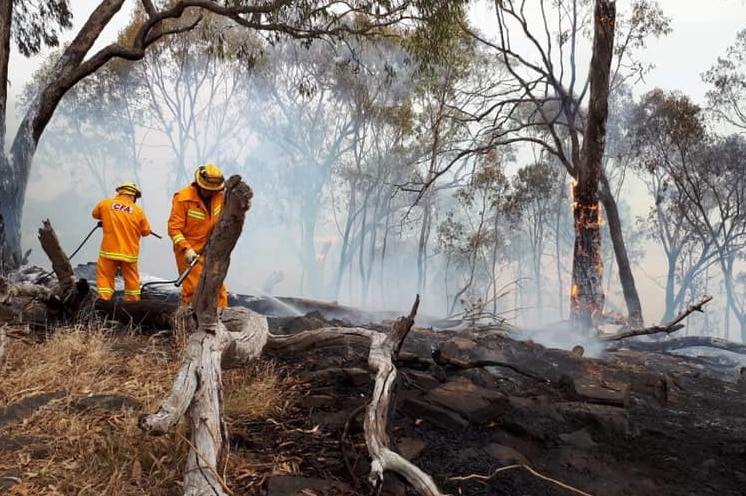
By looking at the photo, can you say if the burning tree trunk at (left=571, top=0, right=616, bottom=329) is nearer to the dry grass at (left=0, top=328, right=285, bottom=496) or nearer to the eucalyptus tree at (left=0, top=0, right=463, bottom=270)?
the eucalyptus tree at (left=0, top=0, right=463, bottom=270)

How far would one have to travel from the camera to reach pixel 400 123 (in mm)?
21375

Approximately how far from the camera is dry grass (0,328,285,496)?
244 cm

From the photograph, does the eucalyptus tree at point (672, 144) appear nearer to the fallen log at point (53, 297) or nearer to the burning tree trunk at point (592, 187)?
the burning tree trunk at point (592, 187)

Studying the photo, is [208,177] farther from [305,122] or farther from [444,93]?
[305,122]

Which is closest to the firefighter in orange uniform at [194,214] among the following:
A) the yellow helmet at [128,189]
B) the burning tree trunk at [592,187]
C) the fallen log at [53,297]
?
the fallen log at [53,297]

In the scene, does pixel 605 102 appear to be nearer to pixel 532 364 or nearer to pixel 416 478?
pixel 532 364

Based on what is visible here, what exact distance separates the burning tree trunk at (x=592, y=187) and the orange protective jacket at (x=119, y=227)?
827 centimetres

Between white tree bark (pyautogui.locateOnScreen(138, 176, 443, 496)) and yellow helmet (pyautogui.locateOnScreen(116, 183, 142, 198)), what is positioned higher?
yellow helmet (pyautogui.locateOnScreen(116, 183, 142, 198))

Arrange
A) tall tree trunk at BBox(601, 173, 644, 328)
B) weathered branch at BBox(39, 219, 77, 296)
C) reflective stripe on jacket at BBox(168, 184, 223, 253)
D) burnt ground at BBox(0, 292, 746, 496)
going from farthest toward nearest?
tall tree trunk at BBox(601, 173, 644, 328) → reflective stripe on jacket at BBox(168, 184, 223, 253) → weathered branch at BBox(39, 219, 77, 296) → burnt ground at BBox(0, 292, 746, 496)

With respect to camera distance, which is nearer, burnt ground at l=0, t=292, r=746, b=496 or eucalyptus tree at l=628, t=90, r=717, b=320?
burnt ground at l=0, t=292, r=746, b=496

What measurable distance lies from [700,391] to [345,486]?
4.67 metres

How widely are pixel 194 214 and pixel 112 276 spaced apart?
5.91 feet

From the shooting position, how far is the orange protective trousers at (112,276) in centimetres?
616

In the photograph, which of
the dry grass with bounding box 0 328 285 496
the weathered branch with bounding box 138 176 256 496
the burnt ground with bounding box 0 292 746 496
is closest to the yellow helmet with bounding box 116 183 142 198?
the dry grass with bounding box 0 328 285 496
